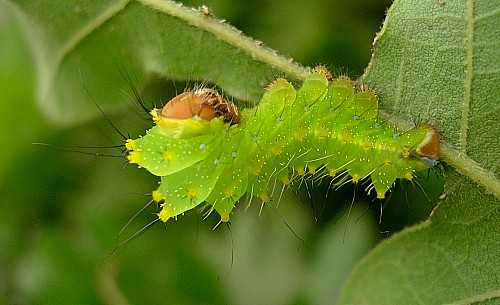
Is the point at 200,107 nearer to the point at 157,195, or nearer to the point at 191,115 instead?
the point at 191,115

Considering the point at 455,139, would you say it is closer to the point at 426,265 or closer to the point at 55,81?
the point at 426,265

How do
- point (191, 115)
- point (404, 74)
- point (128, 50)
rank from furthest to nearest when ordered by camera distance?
1. point (128, 50)
2. point (404, 74)
3. point (191, 115)

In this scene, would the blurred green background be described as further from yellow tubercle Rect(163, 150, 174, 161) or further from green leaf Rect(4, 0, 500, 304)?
yellow tubercle Rect(163, 150, 174, 161)

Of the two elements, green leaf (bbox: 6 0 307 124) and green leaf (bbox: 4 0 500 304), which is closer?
green leaf (bbox: 4 0 500 304)

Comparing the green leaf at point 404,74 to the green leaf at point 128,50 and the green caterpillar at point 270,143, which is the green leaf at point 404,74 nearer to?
the green leaf at point 128,50

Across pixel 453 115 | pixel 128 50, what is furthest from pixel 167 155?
pixel 453 115

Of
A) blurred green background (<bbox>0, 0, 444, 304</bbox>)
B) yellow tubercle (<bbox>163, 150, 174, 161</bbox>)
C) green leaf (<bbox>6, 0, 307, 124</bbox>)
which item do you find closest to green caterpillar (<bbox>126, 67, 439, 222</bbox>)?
yellow tubercle (<bbox>163, 150, 174, 161</bbox>)

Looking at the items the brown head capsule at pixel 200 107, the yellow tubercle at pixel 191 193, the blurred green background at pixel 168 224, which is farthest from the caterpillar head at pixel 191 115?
the blurred green background at pixel 168 224
